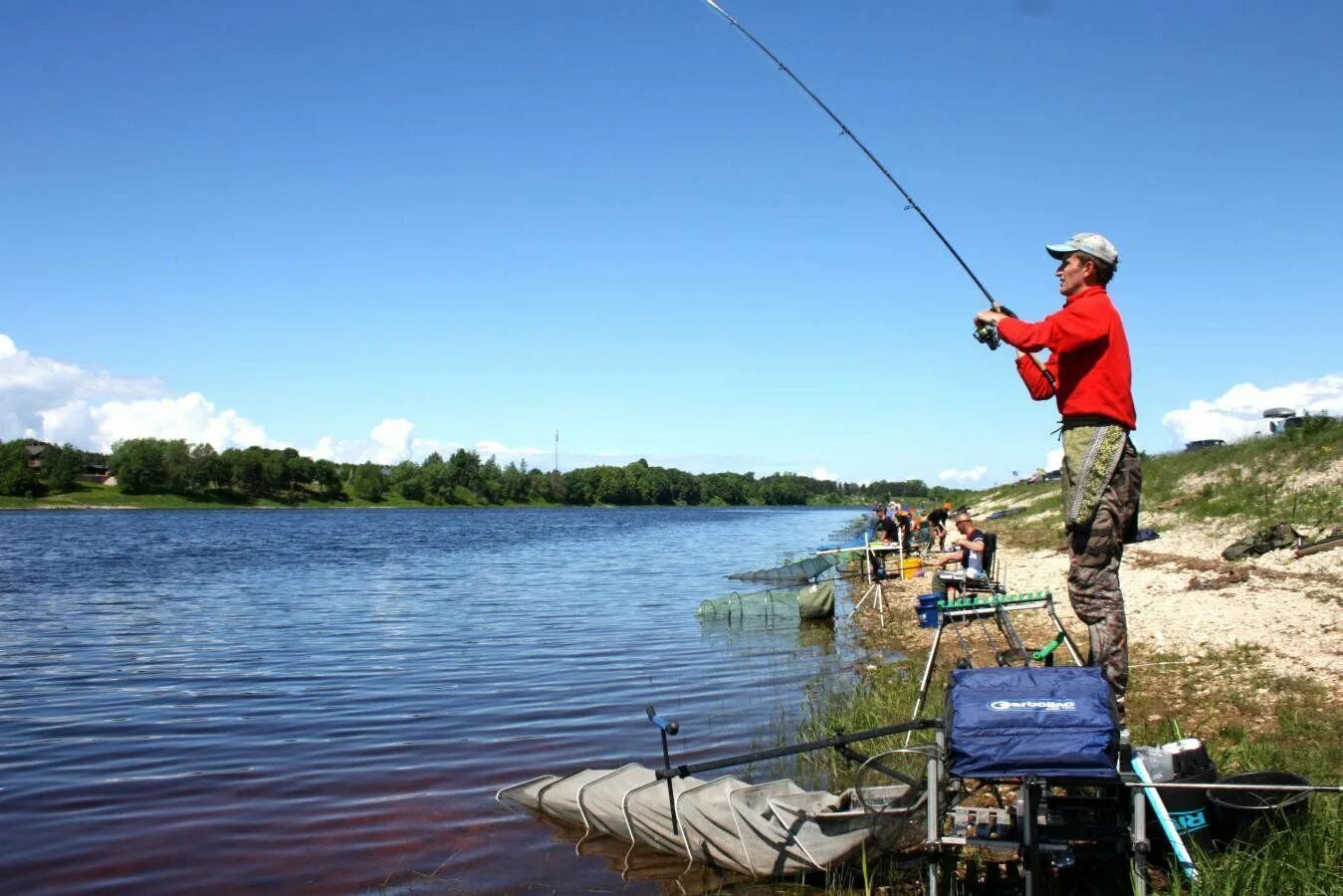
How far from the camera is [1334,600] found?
12078mm

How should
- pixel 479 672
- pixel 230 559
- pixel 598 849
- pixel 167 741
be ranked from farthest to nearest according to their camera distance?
pixel 230 559
pixel 479 672
pixel 167 741
pixel 598 849

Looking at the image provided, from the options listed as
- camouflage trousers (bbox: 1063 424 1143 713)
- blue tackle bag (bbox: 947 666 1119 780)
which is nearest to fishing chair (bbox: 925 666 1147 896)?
blue tackle bag (bbox: 947 666 1119 780)

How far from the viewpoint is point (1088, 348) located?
18.4ft

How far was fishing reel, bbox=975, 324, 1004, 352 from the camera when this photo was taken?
237 inches

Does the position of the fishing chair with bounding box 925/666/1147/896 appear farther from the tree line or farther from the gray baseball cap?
the tree line

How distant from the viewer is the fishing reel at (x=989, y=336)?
6.01 metres

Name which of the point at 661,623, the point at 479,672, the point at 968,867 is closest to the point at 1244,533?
the point at 661,623

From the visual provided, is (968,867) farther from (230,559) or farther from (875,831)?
(230,559)

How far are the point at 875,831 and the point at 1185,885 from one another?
1.60 metres

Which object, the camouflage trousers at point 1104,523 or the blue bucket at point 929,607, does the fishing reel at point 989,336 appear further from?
the blue bucket at point 929,607

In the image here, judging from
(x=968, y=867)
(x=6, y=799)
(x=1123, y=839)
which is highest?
(x=1123, y=839)

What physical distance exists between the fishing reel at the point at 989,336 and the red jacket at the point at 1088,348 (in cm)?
24

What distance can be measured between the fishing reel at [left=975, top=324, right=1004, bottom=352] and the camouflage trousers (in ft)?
2.60

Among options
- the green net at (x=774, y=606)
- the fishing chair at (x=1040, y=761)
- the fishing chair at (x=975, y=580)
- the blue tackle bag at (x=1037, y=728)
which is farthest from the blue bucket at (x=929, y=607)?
the green net at (x=774, y=606)
